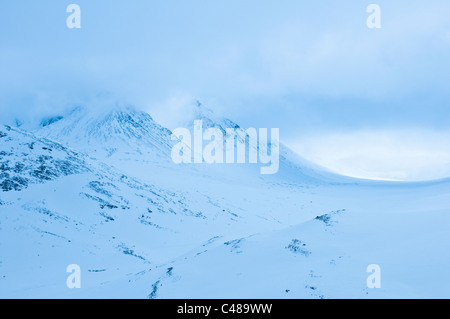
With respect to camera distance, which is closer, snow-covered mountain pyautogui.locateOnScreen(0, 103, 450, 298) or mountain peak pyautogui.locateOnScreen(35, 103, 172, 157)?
snow-covered mountain pyautogui.locateOnScreen(0, 103, 450, 298)

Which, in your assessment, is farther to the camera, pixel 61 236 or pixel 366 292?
pixel 61 236

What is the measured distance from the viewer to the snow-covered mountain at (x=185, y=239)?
1584 cm

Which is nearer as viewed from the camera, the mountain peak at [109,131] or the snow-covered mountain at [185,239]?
the snow-covered mountain at [185,239]

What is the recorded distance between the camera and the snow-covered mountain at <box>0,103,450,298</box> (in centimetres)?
1584

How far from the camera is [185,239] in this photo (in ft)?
139

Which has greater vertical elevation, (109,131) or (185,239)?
(109,131)

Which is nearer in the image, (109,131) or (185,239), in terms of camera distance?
(185,239)

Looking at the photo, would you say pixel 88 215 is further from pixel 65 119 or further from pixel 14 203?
pixel 65 119

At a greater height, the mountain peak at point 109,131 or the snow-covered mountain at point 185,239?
the mountain peak at point 109,131

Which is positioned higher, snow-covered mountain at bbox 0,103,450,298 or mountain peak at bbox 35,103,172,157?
mountain peak at bbox 35,103,172,157

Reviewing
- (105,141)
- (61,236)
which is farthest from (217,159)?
Result: (61,236)

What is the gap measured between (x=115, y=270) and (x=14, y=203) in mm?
15766
